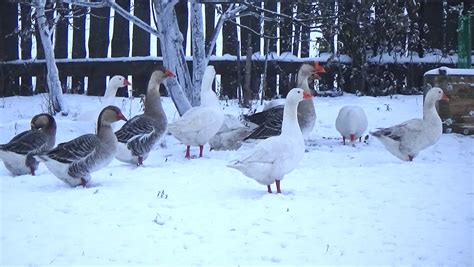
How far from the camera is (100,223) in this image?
19.8 feet

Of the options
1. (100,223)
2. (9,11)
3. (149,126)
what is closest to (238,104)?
(149,126)

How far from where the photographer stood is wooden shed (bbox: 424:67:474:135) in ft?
37.0

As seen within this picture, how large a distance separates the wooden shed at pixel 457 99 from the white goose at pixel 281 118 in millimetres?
2193

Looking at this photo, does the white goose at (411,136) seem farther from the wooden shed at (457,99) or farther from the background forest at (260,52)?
the background forest at (260,52)

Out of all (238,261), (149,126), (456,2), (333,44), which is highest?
(456,2)

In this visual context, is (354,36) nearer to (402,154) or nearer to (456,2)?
(456,2)

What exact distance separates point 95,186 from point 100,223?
1.75 meters

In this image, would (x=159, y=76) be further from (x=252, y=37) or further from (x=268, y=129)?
(x=252, y=37)

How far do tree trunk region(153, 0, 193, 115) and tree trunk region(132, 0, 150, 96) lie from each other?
164 inches

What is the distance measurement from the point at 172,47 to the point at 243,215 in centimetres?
524

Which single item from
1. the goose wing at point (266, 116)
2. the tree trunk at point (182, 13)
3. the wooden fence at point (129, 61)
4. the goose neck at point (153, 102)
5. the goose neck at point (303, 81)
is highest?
the tree trunk at point (182, 13)

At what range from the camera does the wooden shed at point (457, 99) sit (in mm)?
11281

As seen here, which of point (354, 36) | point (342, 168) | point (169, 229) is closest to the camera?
point (169, 229)

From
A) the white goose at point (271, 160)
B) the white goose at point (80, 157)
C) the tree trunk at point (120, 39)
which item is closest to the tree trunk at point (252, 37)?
the tree trunk at point (120, 39)
